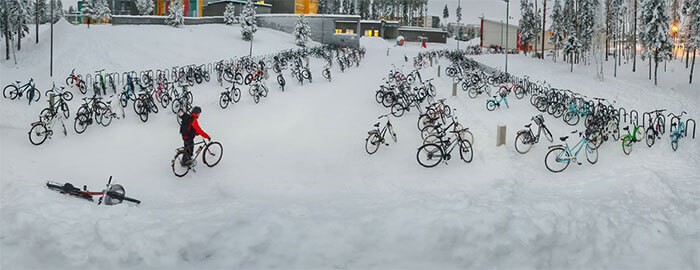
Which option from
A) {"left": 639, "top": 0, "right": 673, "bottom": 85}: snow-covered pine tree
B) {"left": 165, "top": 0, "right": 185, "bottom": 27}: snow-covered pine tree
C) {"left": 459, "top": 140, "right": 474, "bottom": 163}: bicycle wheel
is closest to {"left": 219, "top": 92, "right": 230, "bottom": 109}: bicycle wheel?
{"left": 459, "top": 140, "right": 474, "bottom": 163}: bicycle wheel

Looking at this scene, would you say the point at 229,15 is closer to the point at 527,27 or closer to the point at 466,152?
the point at 527,27

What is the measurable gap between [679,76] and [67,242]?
5016 cm

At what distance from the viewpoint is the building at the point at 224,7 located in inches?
2507

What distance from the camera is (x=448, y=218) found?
6887 mm

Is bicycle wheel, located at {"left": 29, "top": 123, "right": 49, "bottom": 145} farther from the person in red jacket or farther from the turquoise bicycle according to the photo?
the turquoise bicycle

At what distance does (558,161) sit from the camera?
10.5 m

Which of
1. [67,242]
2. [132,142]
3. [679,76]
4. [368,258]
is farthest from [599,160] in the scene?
[679,76]

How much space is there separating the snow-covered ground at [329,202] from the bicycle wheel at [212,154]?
0.34 m

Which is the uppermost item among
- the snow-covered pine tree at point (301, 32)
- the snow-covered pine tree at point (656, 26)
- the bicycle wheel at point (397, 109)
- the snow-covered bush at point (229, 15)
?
the snow-covered bush at point (229, 15)

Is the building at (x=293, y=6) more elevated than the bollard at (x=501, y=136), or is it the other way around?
the building at (x=293, y=6)

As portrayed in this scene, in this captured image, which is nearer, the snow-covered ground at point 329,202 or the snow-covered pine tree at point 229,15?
the snow-covered ground at point 329,202

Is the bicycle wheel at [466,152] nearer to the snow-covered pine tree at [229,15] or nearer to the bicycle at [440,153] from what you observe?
the bicycle at [440,153]

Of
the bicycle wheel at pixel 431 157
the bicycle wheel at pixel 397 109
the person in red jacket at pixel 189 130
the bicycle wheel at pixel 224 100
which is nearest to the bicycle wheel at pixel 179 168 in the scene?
the person in red jacket at pixel 189 130

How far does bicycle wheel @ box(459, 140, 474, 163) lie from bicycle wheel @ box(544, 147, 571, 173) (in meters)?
1.78
